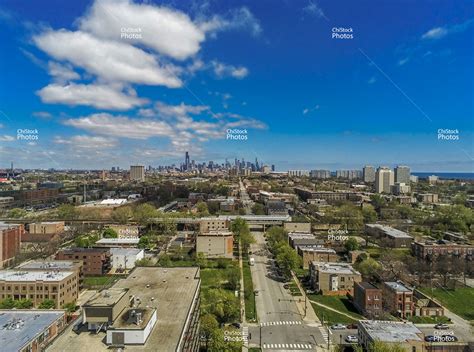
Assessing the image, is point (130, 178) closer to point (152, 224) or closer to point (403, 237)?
point (152, 224)

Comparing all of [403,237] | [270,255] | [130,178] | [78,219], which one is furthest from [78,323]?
[130,178]

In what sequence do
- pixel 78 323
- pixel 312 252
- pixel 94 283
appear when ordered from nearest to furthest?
pixel 78 323
pixel 94 283
pixel 312 252

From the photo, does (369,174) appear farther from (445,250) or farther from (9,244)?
(9,244)

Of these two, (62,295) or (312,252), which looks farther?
(312,252)

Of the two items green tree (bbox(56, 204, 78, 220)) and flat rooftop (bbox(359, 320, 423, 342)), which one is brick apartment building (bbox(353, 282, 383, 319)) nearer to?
flat rooftop (bbox(359, 320, 423, 342))

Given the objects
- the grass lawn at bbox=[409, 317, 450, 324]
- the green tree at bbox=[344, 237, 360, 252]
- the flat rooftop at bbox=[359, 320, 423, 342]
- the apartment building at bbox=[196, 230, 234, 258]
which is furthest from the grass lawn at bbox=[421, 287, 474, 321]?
the apartment building at bbox=[196, 230, 234, 258]

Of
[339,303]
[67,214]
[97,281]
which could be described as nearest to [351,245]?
[339,303]

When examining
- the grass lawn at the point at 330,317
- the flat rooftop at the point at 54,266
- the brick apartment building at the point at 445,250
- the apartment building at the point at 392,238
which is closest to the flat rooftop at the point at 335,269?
the grass lawn at the point at 330,317
